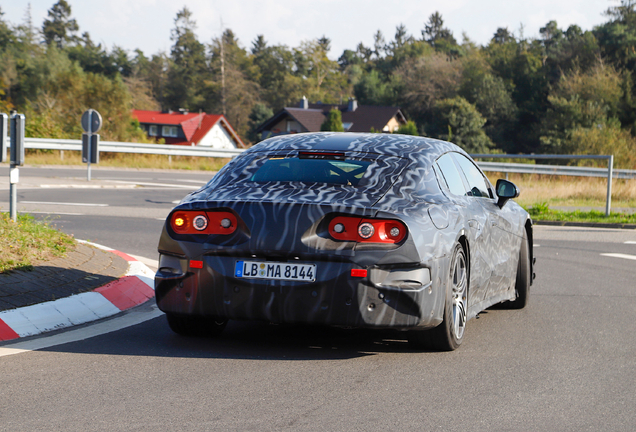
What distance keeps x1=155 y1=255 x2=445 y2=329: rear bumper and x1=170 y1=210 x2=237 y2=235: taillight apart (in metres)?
0.19

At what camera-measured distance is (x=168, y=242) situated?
16.6ft

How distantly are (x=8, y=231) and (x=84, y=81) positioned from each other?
42.9 meters

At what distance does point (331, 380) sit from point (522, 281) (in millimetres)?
3345

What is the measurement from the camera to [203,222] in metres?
4.98

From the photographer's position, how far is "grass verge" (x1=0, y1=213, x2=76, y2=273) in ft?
22.0

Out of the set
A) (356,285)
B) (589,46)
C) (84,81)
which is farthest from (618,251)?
(589,46)

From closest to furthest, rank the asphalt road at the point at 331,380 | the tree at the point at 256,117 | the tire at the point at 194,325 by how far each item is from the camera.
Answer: the asphalt road at the point at 331,380, the tire at the point at 194,325, the tree at the point at 256,117

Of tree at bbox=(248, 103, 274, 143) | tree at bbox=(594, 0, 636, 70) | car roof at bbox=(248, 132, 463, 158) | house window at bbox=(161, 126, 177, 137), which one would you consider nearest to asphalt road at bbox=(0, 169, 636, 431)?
car roof at bbox=(248, 132, 463, 158)

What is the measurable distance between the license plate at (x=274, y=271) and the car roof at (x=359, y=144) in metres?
1.14

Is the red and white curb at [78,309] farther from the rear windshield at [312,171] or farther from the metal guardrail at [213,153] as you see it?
the metal guardrail at [213,153]

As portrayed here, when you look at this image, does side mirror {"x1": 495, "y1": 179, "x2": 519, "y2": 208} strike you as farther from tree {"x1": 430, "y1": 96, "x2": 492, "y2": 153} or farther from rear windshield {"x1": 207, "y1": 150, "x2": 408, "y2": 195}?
tree {"x1": 430, "y1": 96, "x2": 492, "y2": 153}

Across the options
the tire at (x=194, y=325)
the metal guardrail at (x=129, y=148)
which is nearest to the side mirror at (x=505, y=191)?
the tire at (x=194, y=325)

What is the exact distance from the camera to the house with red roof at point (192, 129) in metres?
91.6

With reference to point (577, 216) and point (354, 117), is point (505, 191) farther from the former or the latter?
point (354, 117)
